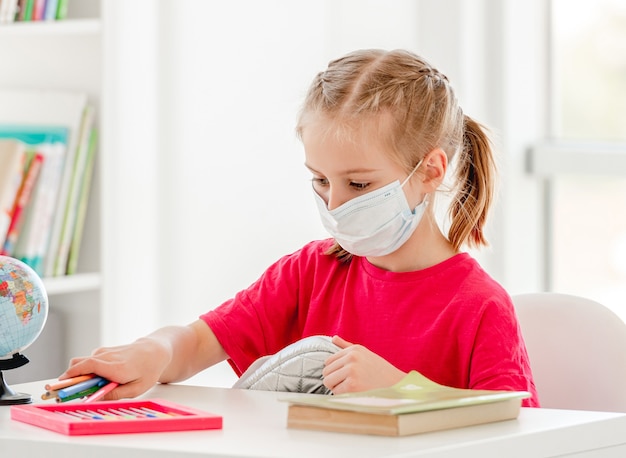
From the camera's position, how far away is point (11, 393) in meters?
1.21

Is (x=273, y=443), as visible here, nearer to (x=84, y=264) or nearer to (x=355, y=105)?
(x=355, y=105)

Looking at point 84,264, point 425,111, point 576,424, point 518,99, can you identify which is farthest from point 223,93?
point 576,424

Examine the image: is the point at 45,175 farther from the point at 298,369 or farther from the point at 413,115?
the point at 298,369

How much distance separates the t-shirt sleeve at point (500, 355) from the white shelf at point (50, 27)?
1.19 metres

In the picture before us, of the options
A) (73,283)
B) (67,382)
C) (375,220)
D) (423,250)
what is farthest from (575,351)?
(73,283)

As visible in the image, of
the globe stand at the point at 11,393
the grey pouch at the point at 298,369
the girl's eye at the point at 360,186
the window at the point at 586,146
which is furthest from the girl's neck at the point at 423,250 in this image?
the window at the point at 586,146

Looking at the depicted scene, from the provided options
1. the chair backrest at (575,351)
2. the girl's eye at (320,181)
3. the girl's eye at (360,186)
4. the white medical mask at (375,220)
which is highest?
the girl's eye at (320,181)

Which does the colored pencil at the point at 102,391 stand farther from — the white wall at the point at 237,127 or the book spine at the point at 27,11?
the white wall at the point at 237,127

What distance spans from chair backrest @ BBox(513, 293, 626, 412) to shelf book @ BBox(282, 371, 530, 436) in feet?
1.60

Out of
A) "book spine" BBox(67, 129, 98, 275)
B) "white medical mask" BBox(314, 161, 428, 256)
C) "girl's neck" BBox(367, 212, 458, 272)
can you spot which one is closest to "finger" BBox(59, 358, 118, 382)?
"white medical mask" BBox(314, 161, 428, 256)

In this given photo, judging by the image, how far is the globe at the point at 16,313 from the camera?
1.20m

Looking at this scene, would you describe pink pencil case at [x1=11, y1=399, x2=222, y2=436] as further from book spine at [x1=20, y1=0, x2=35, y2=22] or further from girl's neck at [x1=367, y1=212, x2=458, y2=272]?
book spine at [x1=20, y1=0, x2=35, y2=22]

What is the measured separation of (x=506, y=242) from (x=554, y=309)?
1.18 meters

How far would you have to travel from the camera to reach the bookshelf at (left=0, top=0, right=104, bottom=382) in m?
2.33
